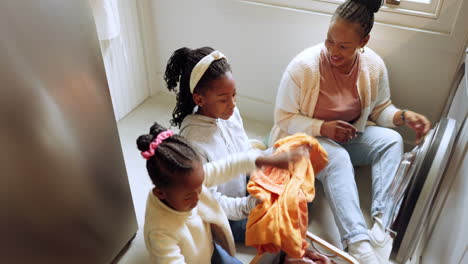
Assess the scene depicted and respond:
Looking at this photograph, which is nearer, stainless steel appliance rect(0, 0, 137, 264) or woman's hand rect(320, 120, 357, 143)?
stainless steel appliance rect(0, 0, 137, 264)

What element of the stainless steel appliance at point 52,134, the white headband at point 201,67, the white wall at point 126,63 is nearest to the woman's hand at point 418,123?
the white headband at point 201,67

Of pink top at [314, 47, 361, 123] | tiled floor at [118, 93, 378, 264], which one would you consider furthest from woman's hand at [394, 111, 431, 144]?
tiled floor at [118, 93, 378, 264]

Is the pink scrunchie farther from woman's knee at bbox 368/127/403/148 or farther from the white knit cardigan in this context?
woman's knee at bbox 368/127/403/148

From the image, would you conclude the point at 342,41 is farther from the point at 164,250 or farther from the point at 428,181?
the point at 164,250

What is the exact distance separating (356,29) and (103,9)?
981 mm

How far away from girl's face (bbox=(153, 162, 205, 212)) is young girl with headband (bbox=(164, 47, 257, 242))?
0.23 meters

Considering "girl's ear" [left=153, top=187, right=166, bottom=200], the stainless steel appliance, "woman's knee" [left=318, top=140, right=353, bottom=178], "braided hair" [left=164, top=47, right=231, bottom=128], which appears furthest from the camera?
"woman's knee" [left=318, top=140, right=353, bottom=178]

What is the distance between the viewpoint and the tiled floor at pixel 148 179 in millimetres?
1401

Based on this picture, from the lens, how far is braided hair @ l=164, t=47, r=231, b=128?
1156 millimetres

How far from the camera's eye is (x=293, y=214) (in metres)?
1.11

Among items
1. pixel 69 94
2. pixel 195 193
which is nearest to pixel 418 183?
pixel 195 193

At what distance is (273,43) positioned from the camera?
1796 mm

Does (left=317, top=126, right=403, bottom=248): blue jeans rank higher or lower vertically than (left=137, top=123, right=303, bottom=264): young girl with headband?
lower

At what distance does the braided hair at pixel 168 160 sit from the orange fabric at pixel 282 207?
31cm
